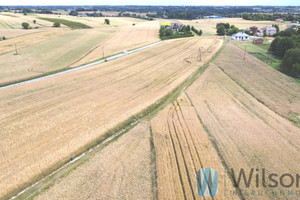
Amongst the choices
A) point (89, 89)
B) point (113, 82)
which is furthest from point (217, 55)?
point (89, 89)

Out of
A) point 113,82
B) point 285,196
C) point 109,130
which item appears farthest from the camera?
point 113,82

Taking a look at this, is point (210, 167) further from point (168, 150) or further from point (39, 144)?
point (39, 144)

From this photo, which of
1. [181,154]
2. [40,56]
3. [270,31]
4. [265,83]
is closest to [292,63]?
[265,83]

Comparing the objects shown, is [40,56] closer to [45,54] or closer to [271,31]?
[45,54]

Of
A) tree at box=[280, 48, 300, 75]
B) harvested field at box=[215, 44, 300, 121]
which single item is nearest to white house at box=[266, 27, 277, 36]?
harvested field at box=[215, 44, 300, 121]

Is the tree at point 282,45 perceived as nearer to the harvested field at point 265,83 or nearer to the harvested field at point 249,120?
the harvested field at point 265,83

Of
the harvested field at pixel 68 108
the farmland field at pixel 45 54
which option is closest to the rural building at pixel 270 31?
the farmland field at pixel 45 54

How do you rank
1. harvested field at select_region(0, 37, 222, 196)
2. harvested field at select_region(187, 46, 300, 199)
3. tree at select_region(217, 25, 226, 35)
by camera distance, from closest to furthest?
harvested field at select_region(187, 46, 300, 199)
harvested field at select_region(0, 37, 222, 196)
tree at select_region(217, 25, 226, 35)

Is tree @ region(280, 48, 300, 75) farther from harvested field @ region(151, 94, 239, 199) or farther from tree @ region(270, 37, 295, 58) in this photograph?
harvested field @ region(151, 94, 239, 199)
